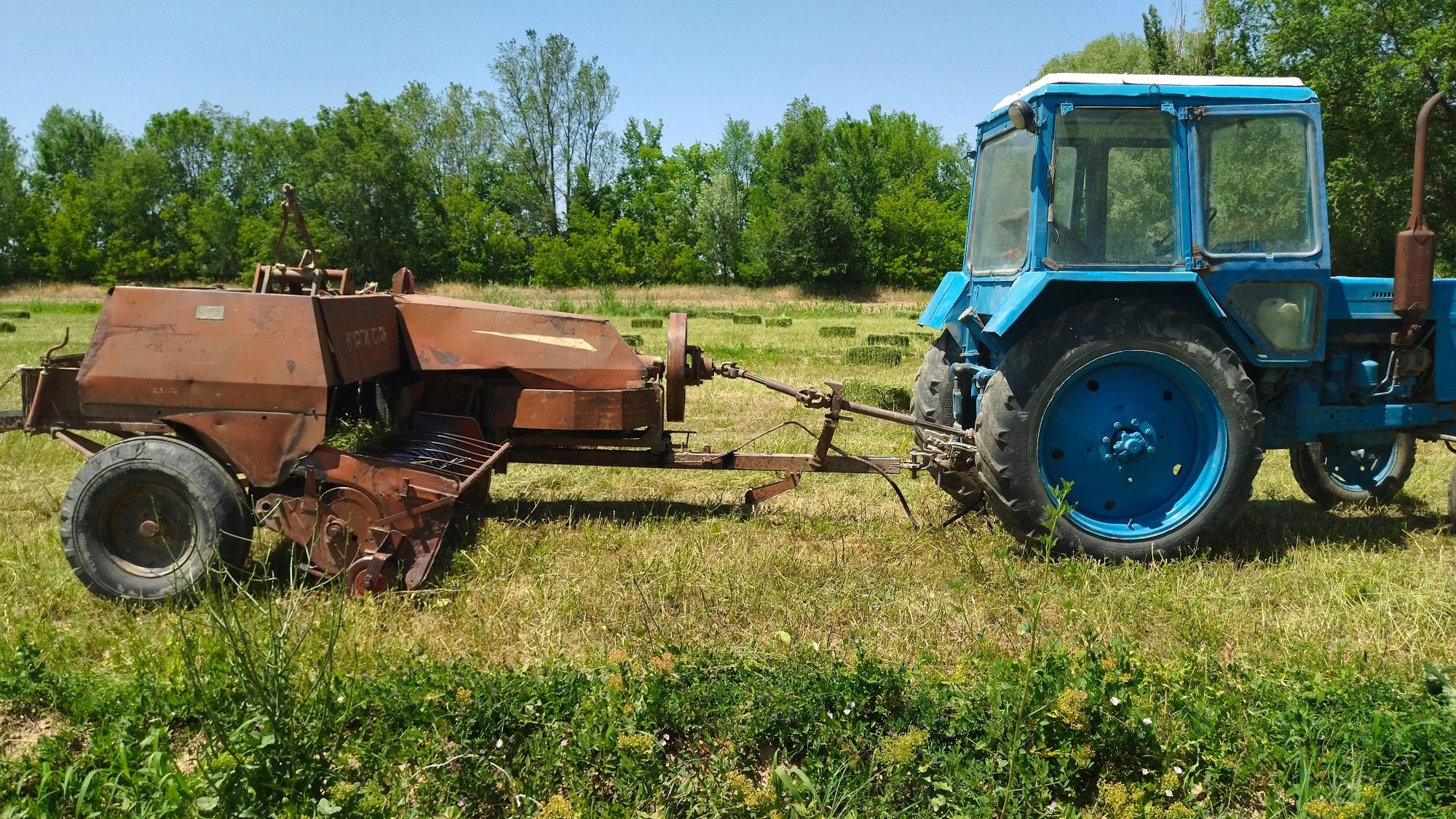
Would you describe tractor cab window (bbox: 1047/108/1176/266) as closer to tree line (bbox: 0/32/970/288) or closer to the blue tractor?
the blue tractor

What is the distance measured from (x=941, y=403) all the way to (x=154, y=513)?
13.9 ft

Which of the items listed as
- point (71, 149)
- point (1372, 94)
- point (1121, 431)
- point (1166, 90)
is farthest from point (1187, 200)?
point (71, 149)

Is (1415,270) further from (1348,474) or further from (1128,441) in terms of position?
(1348,474)

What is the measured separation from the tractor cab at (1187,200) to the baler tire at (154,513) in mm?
3678

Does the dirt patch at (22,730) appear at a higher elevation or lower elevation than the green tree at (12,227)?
Result: lower

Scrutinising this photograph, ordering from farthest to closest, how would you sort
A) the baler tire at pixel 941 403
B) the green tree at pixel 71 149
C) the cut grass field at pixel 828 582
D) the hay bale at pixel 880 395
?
the green tree at pixel 71 149
the hay bale at pixel 880 395
the baler tire at pixel 941 403
the cut grass field at pixel 828 582

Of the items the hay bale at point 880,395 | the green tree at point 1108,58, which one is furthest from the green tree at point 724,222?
the hay bale at point 880,395

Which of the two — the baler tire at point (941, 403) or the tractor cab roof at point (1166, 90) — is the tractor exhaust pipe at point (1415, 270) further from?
the baler tire at point (941, 403)

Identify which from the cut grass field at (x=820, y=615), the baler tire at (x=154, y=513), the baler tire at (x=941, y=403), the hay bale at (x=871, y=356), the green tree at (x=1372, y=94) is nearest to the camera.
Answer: the cut grass field at (x=820, y=615)

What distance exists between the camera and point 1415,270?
475 centimetres

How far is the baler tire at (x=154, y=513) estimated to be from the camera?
13.4 ft

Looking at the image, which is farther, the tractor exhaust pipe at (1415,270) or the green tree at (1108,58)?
the green tree at (1108,58)

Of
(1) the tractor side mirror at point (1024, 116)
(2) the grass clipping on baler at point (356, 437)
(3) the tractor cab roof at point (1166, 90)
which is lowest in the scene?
(2) the grass clipping on baler at point (356, 437)

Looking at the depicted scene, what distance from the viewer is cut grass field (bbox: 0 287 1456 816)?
110 inches
